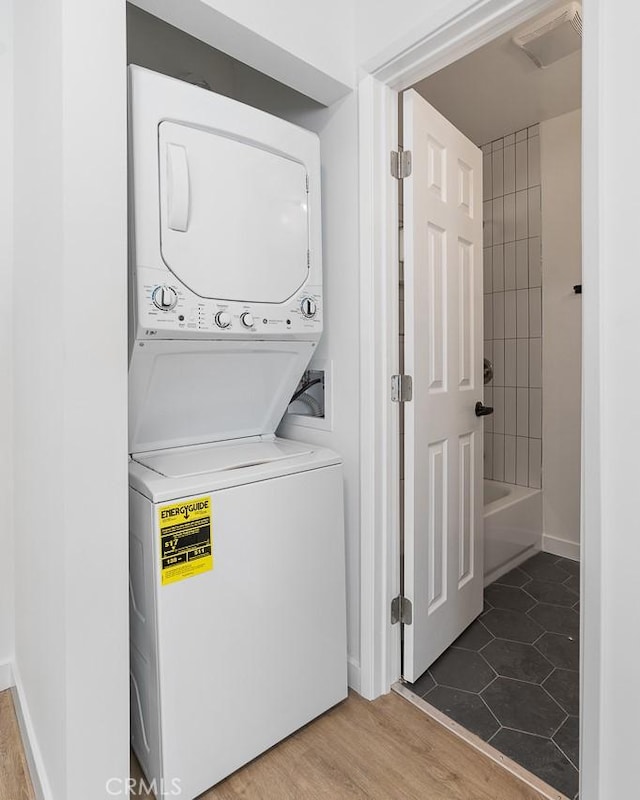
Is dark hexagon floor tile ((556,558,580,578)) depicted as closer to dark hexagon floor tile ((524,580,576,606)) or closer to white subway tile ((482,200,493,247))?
dark hexagon floor tile ((524,580,576,606))

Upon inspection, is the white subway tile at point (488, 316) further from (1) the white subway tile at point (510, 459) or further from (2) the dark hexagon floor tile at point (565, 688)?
(2) the dark hexagon floor tile at point (565, 688)

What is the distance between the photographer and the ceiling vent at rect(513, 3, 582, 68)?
1957 mm

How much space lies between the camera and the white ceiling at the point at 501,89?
2287 mm

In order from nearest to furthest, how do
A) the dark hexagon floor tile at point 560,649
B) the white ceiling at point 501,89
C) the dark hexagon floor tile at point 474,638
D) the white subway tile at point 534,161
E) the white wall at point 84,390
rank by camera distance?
the white wall at point 84,390 → the dark hexagon floor tile at point 560,649 → the dark hexagon floor tile at point 474,638 → the white ceiling at point 501,89 → the white subway tile at point 534,161

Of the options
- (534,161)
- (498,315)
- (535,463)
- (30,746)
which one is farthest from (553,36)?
(30,746)

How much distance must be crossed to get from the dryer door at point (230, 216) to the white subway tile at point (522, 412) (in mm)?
2064

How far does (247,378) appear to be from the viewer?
1.66m

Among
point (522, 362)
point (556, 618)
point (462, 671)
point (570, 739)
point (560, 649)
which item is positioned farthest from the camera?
point (522, 362)

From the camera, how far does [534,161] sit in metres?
3.02

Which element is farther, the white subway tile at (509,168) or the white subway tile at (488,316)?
the white subway tile at (488,316)

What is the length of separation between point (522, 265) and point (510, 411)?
3.06 ft

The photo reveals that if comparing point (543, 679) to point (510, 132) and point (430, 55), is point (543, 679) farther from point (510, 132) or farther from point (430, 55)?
point (510, 132)

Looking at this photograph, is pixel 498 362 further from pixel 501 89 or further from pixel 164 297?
pixel 164 297

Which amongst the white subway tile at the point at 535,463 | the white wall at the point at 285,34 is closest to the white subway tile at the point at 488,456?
the white subway tile at the point at 535,463
